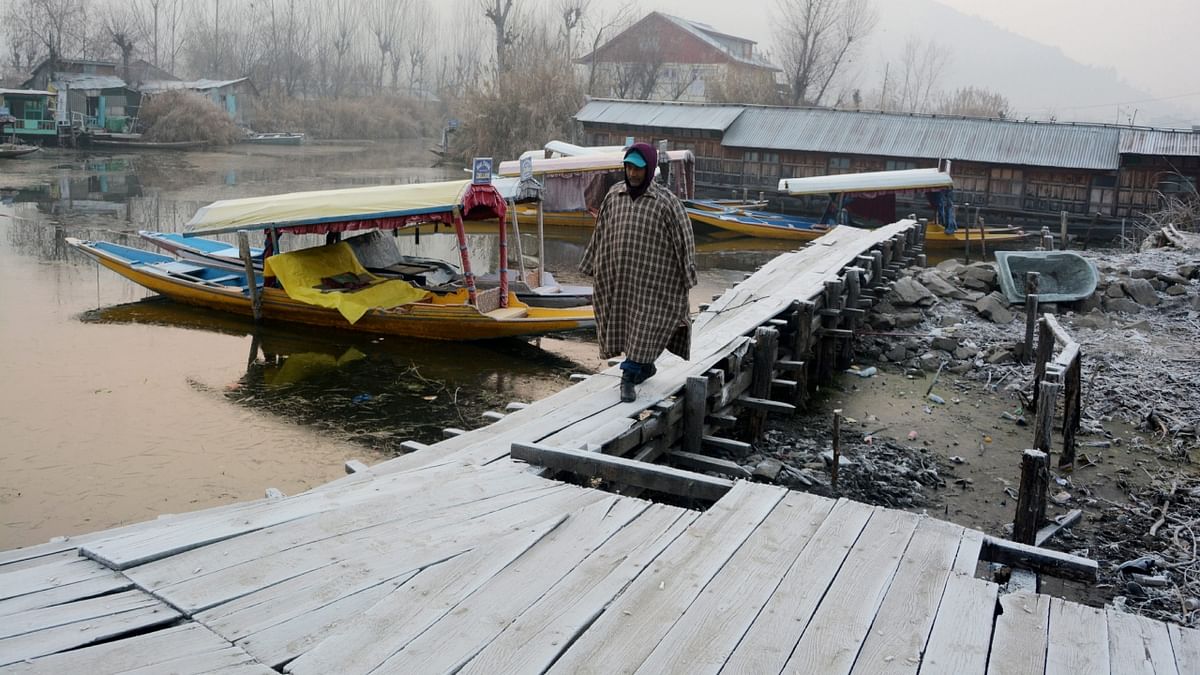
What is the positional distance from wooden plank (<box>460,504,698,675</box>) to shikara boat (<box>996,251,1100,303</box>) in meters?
9.79

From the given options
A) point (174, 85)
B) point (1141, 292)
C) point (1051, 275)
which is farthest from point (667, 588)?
point (174, 85)

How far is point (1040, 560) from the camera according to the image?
3.86 metres

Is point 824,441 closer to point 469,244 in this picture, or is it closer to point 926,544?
point 926,544

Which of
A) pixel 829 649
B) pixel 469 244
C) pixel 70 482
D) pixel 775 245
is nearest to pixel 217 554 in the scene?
pixel 829 649

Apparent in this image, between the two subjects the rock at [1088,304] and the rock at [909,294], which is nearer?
the rock at [1088,304]

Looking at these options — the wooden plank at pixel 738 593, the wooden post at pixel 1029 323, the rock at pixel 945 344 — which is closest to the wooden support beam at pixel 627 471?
the wooden plank at pixel 738 593

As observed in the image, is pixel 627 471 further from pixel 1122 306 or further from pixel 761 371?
pixel 1122 306

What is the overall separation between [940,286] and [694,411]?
802cm

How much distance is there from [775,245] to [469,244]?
23.7 feet

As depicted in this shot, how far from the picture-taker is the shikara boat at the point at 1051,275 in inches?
490

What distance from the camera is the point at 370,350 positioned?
507 inches

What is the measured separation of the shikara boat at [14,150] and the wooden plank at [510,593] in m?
36.6

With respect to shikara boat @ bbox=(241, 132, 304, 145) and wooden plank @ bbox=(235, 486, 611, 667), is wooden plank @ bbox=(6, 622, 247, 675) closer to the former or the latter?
wooden plank @ bbox=(235, 486, 611, 667)

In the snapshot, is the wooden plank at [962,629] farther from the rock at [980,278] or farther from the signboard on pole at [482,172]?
the rock at [980,278]
